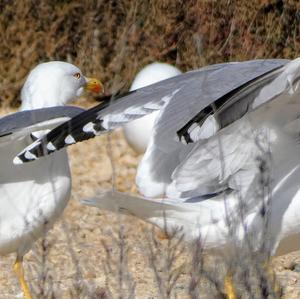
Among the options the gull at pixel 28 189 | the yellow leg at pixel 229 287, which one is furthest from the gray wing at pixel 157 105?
the yellow leg at pixel 229 287

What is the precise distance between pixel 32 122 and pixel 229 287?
Answer: 1012 millimetres

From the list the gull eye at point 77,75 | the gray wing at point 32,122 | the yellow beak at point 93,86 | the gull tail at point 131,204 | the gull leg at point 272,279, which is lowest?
the gull leg at point 272,279

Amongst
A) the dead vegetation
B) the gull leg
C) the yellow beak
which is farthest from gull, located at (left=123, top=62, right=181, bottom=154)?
the gull leg

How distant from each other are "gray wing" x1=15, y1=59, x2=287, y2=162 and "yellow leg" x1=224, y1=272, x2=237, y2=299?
588 mm

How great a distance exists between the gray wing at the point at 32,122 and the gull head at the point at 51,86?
0.78 meters

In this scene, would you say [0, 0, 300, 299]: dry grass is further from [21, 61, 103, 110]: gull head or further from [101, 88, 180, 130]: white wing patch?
[101, 88, 180, 130]: white wing patch

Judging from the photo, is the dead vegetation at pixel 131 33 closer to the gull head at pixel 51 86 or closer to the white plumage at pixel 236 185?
the gull head at pixel 51 86

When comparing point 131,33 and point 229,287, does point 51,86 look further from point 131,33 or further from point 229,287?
point 131,33

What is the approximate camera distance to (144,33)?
32.6 feet

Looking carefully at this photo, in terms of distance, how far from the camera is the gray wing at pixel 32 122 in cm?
532

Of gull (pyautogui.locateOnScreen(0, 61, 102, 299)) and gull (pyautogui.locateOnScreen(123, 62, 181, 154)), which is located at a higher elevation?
gull (pyautogui.locateOnScreen(123, 62, 181, 154))

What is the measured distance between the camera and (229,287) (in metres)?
5.18

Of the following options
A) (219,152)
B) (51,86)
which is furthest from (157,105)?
(51,86)

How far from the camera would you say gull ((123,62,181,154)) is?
855 centimetres
